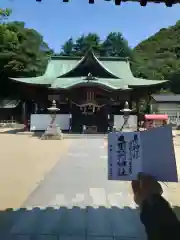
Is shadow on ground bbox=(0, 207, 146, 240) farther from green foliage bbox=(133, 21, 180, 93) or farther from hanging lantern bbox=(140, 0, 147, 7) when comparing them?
green foliage bbox=(133, 21, 180, 93)

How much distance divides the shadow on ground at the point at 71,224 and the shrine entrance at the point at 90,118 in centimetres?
2168

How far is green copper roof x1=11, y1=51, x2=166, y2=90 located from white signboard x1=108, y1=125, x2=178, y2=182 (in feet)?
78.4

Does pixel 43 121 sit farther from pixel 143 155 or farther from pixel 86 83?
pixel 143 155

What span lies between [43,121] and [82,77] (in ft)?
16.6

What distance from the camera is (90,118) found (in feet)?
90.8

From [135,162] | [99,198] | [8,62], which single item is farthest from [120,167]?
[8,62]

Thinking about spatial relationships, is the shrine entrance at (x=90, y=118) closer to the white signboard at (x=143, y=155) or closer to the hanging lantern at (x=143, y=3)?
the hanging lantern at (x=143, y=3)

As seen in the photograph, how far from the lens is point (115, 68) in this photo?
33062 mm

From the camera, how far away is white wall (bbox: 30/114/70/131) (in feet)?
89.0

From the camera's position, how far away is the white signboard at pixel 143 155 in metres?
1.82

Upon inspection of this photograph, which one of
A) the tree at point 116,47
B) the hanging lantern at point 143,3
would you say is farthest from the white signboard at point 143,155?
the tree at point 116,47

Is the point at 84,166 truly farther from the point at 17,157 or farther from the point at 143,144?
the point at 143,144

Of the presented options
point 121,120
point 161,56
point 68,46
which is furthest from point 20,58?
point 161,56

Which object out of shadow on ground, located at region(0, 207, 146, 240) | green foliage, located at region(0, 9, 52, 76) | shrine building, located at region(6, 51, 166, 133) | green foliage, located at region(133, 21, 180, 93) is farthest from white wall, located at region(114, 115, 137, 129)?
green foliage, located at region(133, 21, 180, 93)
